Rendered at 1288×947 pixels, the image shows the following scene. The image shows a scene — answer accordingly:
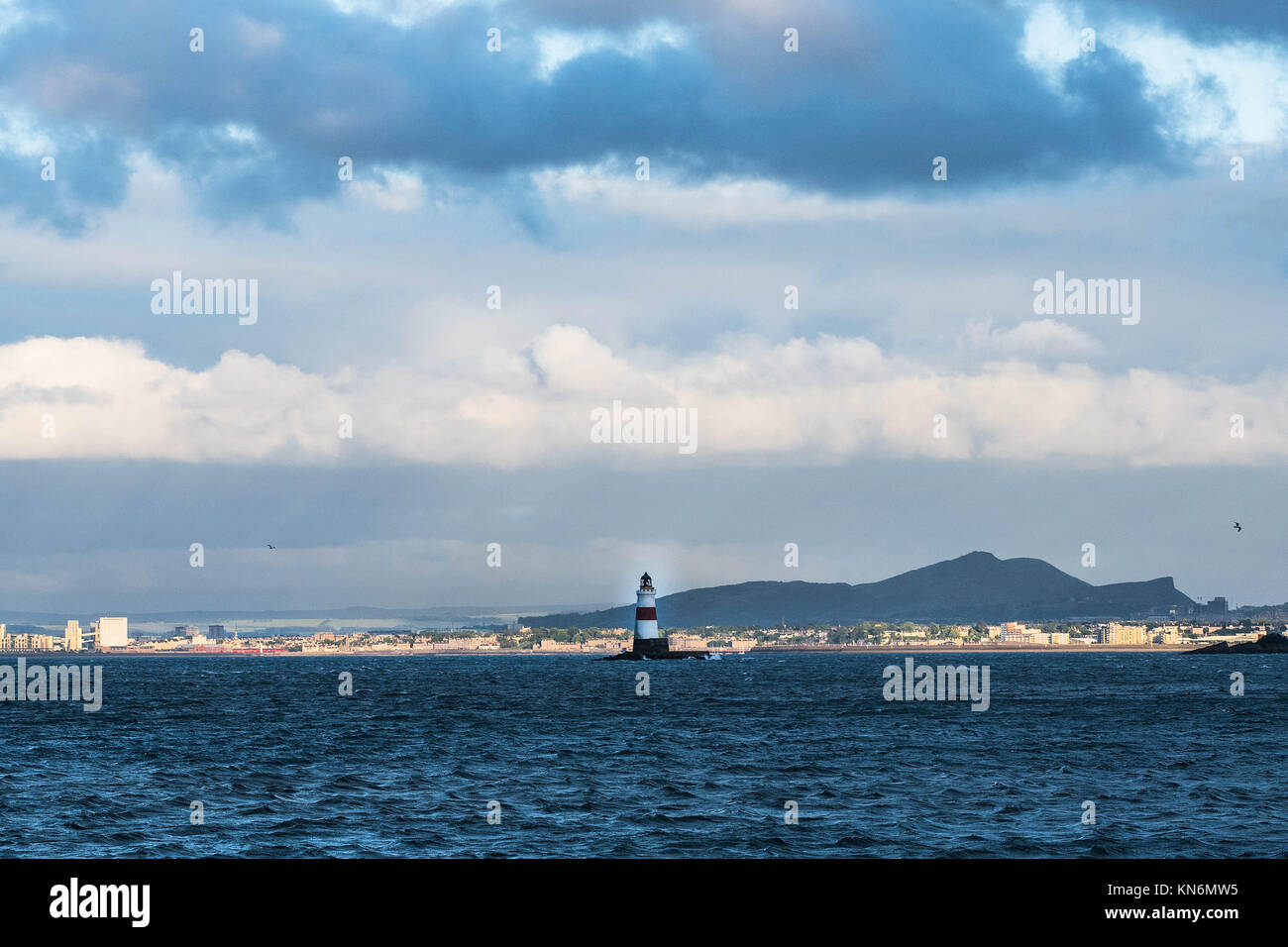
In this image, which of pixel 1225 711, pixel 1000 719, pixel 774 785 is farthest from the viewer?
pixel 1225 711

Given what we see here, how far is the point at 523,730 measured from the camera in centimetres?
8825

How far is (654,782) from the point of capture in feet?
181

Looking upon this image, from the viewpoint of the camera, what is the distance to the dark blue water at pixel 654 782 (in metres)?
39.8

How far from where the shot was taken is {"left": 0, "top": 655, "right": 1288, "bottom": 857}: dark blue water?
39.8 meters

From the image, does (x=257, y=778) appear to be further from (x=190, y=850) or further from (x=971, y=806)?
(x=971, y=806)
